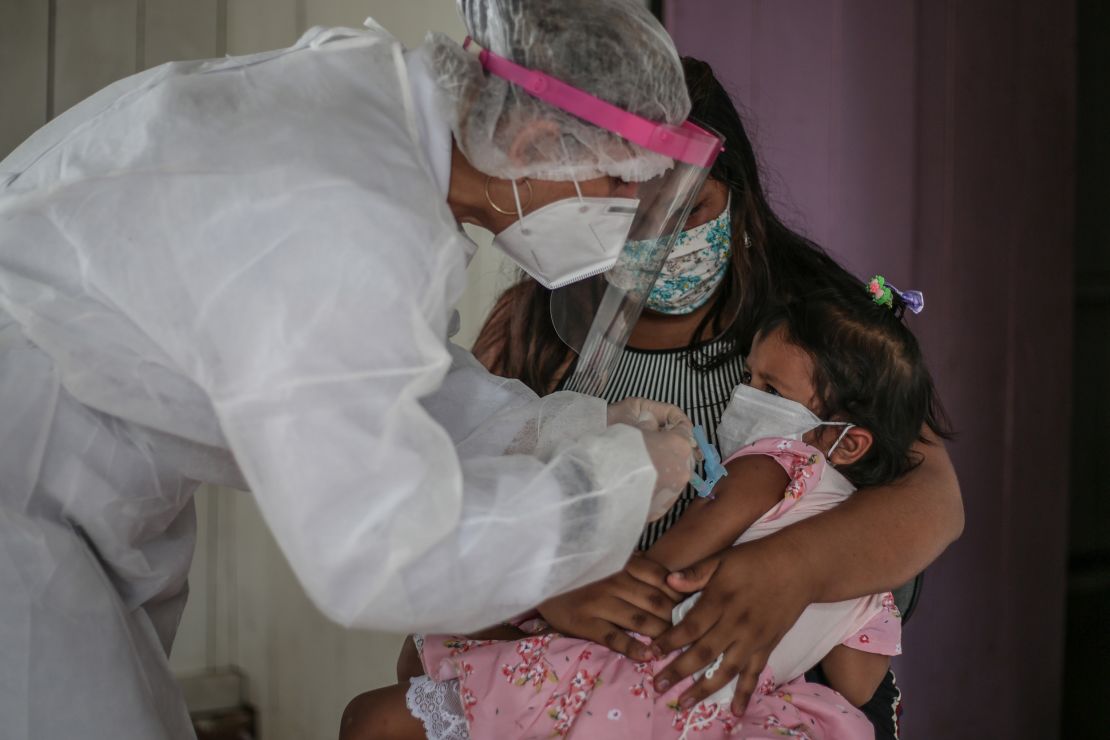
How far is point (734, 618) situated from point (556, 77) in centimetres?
73

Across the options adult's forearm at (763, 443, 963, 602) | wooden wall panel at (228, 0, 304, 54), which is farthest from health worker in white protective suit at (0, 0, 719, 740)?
wooden wall panel at (228, 0, 304, 54)

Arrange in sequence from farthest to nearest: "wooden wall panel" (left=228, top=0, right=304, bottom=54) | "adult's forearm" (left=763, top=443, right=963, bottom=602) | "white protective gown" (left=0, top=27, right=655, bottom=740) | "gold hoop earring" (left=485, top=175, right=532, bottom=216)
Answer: "wooden wall panel" (left=228, top=0, right=304, bottom=54) < "adult's forearm" (left=763, top=443, right=963, bottom=602) < "gold hoop earring" (left=485, top=175, right=532, bottom=216) < "white protective gown" (left=0, top=27, right=655, bottom=740)

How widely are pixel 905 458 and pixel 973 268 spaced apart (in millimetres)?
1126

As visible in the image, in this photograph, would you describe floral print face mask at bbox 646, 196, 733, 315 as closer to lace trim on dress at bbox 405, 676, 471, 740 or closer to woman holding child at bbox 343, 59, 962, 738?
woman holding child at bbox 343, 59, 962, 738

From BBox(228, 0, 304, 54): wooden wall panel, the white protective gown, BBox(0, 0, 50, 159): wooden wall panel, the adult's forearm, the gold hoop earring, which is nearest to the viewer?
the white protective gown

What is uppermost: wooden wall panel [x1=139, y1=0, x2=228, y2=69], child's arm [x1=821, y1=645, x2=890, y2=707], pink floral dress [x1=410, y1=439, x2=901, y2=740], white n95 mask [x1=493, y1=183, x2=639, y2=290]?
white n95 mask [x1=493, y1=183, x2=639, y2=290]

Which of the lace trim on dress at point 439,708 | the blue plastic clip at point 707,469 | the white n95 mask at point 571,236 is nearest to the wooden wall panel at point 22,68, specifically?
the white n95 mask at point 571,236

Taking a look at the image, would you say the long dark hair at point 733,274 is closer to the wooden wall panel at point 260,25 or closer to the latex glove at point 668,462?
the latex glove at point 668,462

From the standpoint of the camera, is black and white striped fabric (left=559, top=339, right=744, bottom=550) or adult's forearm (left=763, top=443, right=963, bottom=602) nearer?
Result: adult's forearm (left=763, top=443, right=963, bottom=602)

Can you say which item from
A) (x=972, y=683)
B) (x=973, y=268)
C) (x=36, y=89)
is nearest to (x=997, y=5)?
(x=973, y=268)

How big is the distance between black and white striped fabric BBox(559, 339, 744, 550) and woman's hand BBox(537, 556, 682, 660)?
412 millimetres

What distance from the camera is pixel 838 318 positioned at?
1706mm

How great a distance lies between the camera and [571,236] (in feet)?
4.61

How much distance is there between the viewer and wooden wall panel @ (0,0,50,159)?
2.91 m
